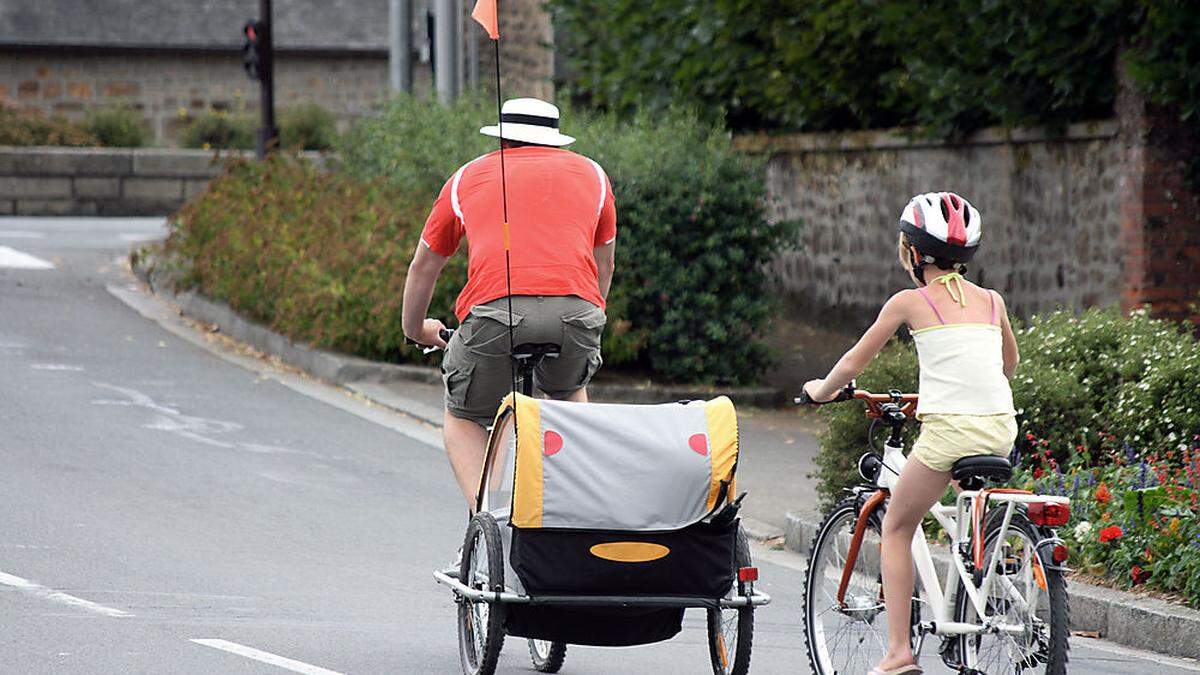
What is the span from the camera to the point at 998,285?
16547mm

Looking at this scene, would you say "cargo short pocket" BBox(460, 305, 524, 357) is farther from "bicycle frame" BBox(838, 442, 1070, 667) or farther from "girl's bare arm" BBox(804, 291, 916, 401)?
"bicycle frame" BBox(838, 442, 1070, 667)

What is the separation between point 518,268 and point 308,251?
9.82 meters

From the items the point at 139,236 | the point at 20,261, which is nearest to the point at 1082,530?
the point at 20,261

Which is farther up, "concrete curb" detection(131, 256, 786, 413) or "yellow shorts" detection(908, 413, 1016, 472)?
"yellow shorts" detection(908, 413, 1016, 472)

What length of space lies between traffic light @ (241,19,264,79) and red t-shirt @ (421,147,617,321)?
19073 millimetres

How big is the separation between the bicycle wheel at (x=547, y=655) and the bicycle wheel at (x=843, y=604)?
85 cm

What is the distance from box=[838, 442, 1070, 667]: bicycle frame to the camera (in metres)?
5.67

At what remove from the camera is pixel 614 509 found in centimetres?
586

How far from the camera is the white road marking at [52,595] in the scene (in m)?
7.35

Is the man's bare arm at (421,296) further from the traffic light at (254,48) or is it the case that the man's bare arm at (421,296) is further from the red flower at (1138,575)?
the traffic light at (254,48)

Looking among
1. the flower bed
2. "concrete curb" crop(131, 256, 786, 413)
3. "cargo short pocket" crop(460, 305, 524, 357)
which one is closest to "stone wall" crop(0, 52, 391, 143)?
"concrete curb" crop(131, 256, 786, 413)

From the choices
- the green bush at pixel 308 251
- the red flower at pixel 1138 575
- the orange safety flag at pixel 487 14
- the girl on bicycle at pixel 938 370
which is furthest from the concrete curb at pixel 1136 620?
the green bush at pixel 308 251

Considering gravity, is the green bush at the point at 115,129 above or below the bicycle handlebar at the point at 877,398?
above

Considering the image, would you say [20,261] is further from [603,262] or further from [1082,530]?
[603,262]
